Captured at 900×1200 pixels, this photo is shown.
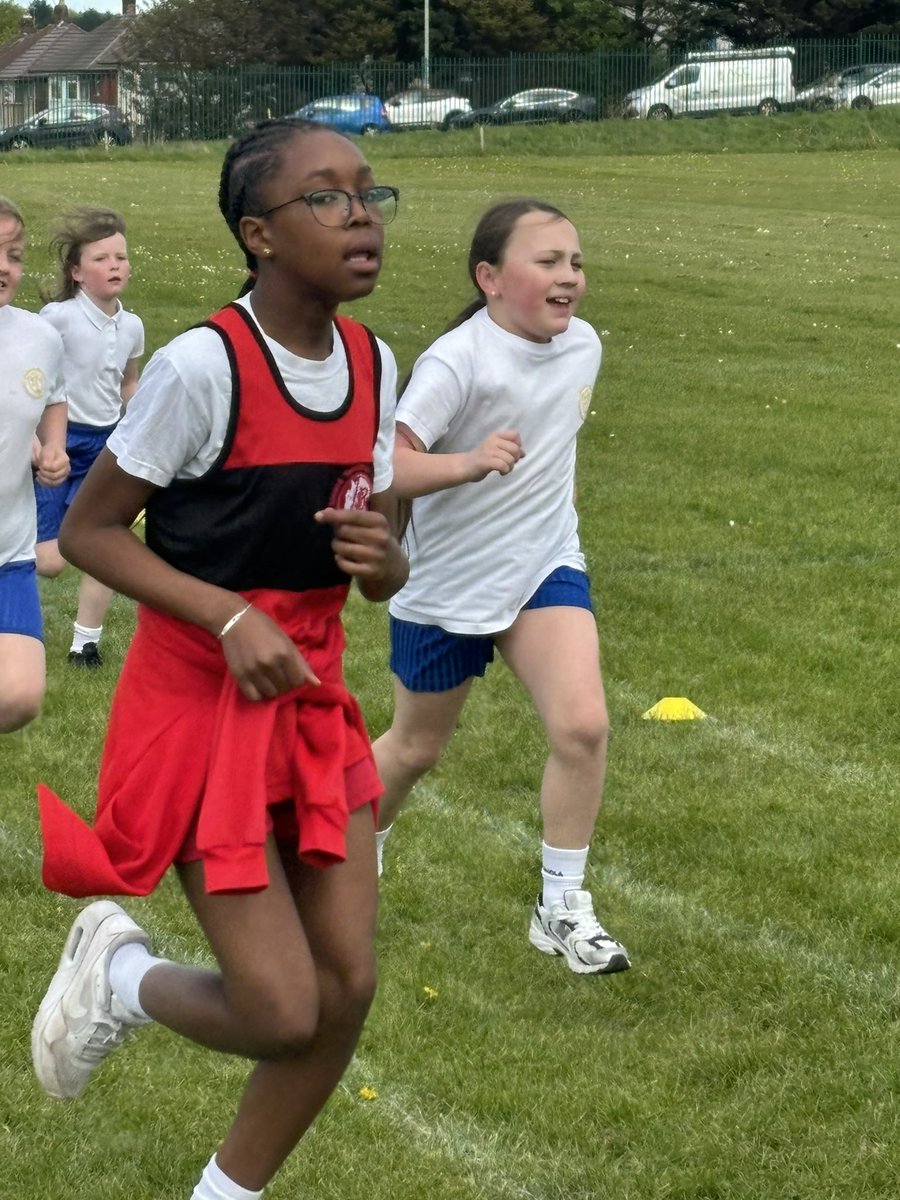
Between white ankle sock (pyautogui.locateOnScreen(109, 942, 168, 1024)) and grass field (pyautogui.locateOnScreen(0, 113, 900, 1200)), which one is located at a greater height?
white ankle sock (pyautogui.locateOnScreen(109, 942, 168, 1024))

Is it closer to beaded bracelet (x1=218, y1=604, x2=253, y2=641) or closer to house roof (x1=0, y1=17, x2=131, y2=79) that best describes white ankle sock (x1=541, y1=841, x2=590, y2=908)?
beaded bracelet (x1=218, y1=604, x2=253, y2=641)

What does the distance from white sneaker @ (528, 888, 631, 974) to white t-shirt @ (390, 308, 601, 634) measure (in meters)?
0.76

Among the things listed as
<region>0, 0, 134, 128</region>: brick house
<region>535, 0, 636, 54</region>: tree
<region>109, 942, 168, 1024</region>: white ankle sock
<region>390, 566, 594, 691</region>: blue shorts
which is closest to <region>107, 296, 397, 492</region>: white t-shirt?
<region>109, 942, 168, 1024</region>: white ankle sock

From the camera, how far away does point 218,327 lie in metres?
3.12

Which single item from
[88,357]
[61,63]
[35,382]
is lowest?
[88,357]

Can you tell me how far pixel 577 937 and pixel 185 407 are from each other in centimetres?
220

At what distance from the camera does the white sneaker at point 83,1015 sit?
3492 millimetres

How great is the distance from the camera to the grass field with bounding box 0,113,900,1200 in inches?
148

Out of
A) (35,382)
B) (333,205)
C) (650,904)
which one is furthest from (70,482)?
(333,205)

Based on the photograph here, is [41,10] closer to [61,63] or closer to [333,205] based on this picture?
[61,63]

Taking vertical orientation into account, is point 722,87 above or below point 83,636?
above

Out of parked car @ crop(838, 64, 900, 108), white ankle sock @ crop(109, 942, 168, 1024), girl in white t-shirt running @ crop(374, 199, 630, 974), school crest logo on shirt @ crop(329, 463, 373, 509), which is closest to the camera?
school crest logo on shirt @ crop(329, 463, 373, 509)

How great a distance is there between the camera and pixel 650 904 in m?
5.15

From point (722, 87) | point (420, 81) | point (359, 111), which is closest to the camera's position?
point (359, 111)
